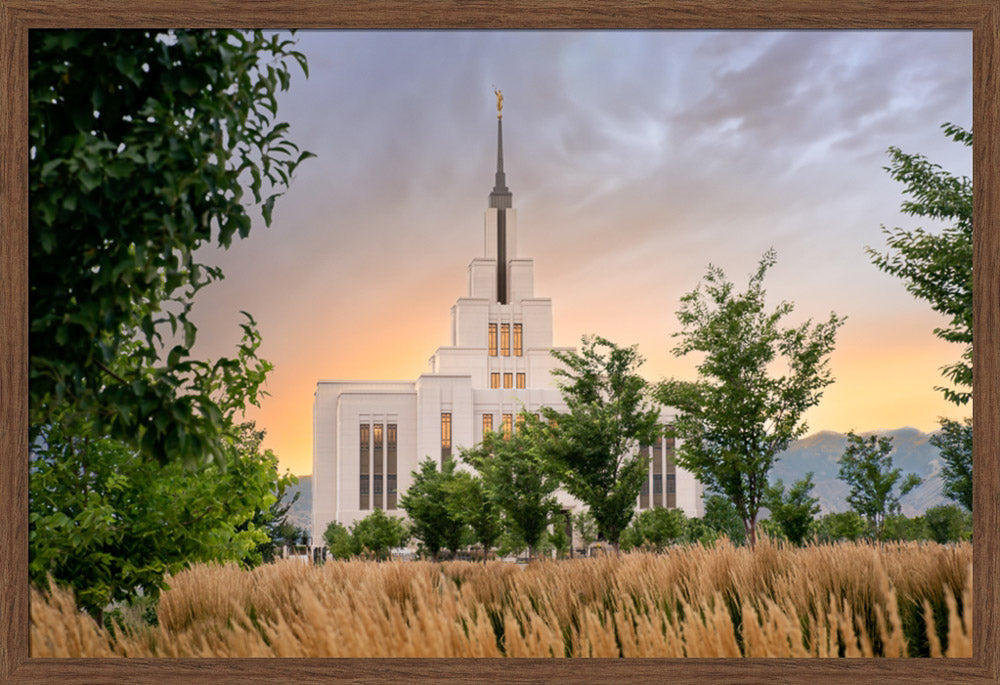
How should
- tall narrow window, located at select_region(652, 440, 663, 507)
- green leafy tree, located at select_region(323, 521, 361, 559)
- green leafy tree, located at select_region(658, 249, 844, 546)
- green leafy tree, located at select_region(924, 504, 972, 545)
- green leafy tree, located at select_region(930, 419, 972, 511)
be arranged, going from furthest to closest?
tall narrow window, located at select_region(652, 440, 663, 507), green leafy tree, located at select_region(323, 521, 361, 559), green leafy tree, located at select_region(658, 249, 844, 546), green leafy tree, located at select_region(930, 419, 972, 511), green leafy tree, located at select_region(924, 504, 972, 545)

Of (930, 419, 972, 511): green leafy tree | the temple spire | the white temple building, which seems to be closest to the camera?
(930, 419, 972, 511): green leafy tree

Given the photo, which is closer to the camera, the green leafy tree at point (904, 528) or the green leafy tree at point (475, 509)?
the green leafy tree at point (904, 528)

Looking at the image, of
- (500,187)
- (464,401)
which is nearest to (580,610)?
(500,187)

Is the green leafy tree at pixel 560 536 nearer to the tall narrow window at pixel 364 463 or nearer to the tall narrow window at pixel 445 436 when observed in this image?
the tall narrow window at pixel 445 436

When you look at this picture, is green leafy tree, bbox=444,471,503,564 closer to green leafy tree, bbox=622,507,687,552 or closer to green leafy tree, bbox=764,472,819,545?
green leafy tree, bbox=622,507,687,552

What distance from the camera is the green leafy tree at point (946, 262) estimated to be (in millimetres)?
4496

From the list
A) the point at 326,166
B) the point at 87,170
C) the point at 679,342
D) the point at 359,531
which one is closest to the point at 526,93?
the point at 326,166

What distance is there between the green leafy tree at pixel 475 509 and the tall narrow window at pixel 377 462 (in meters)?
1.38

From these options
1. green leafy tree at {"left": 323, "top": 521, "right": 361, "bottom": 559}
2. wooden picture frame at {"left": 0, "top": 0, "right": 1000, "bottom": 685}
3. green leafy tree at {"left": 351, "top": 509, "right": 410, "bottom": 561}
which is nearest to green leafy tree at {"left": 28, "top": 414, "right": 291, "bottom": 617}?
wooden picture frame at {"left": 0, "top": 0, "right": 1000, "bottom": 685}

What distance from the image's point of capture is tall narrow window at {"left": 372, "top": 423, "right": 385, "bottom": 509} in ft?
41.9

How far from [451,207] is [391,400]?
531 cm

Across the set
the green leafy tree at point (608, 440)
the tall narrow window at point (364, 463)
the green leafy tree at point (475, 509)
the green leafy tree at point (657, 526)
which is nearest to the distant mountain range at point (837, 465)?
the tall narrow window at point (364, 463)

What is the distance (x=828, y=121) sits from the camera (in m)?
5.20

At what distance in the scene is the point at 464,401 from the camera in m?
12.9
